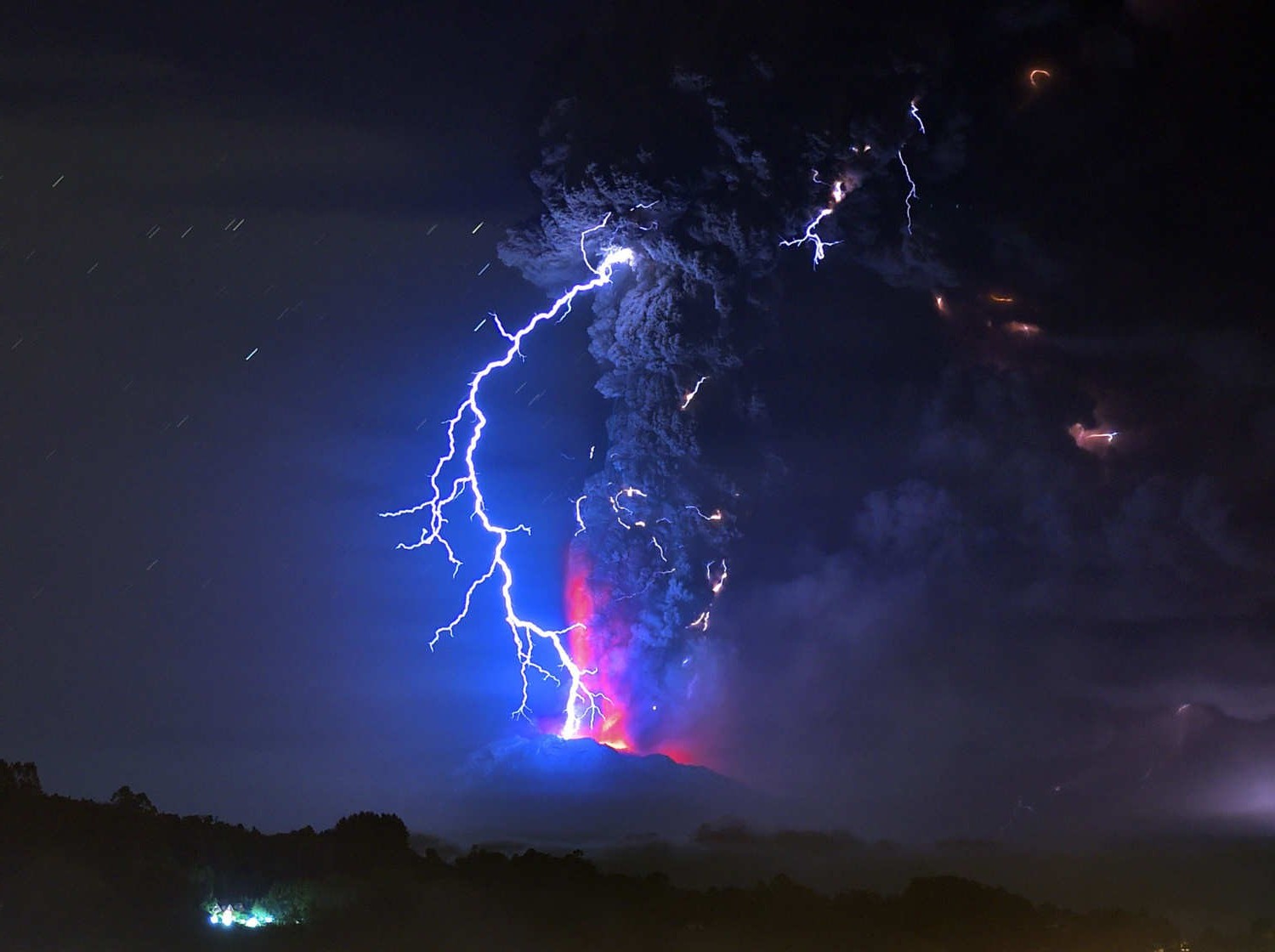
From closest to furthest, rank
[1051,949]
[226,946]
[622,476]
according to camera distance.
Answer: [226,946], [1051,949], [622,476]

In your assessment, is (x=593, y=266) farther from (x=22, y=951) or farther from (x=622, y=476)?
(x=22, y=951)

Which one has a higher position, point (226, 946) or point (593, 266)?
point (593, 266)

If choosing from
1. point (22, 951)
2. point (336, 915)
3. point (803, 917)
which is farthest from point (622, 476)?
point (22, 951)

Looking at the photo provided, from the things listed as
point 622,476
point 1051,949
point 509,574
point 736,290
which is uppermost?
point 736,290

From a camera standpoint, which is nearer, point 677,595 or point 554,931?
point 554,931

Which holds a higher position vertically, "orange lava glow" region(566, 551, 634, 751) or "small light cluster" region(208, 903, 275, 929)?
"orange lava glow" region(566, 551, 634, 751)

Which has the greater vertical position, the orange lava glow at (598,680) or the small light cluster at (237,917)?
the orange lava glow at (598,680)

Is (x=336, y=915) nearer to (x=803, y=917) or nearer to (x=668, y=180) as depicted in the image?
(x=803, y=917)

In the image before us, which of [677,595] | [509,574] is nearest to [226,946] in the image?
[509,574]

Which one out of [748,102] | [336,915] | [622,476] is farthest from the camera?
[622,476]
